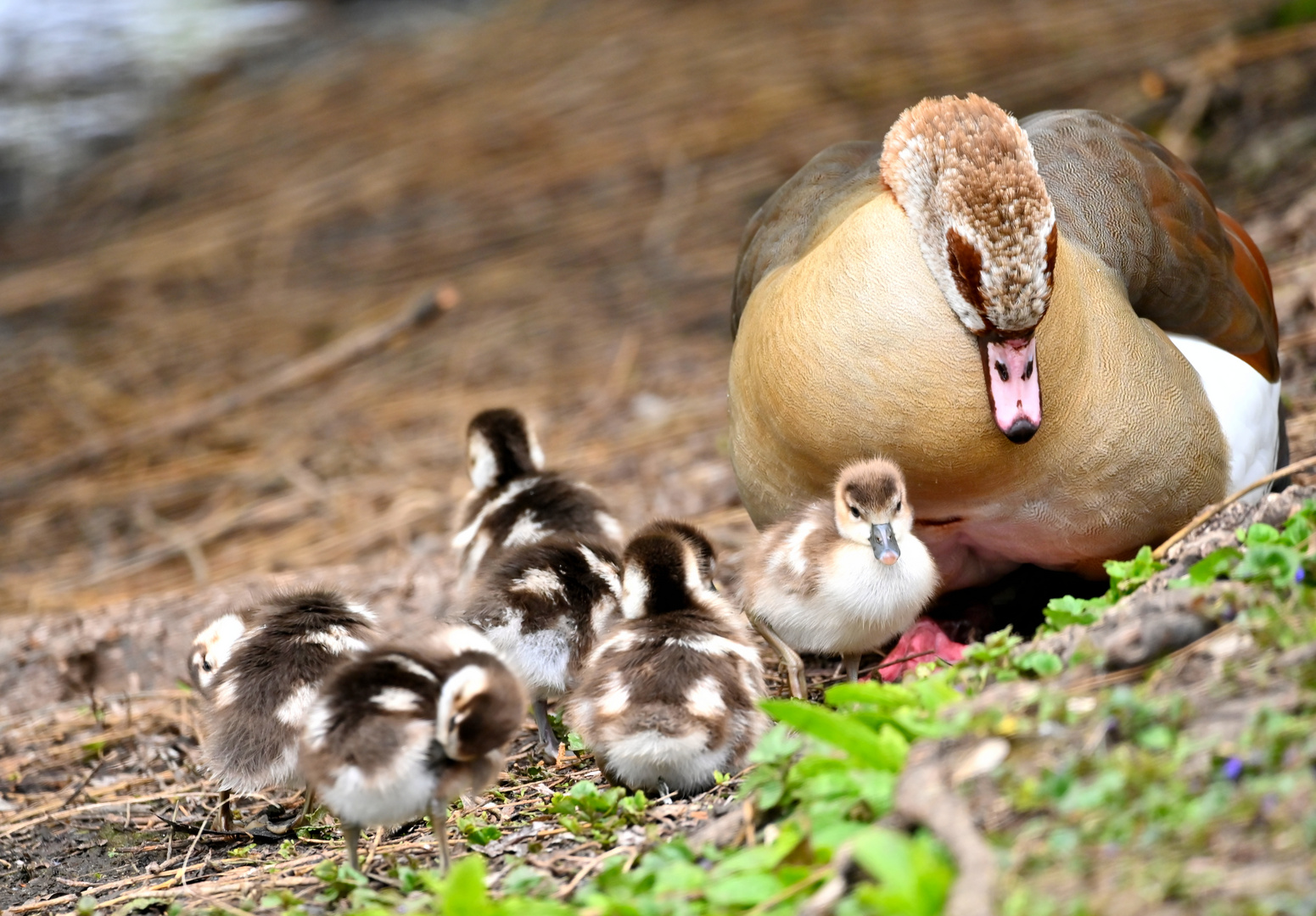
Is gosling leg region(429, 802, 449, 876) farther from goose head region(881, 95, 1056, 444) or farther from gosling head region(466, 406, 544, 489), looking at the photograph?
gosling head region(466, 406, 544, 489)

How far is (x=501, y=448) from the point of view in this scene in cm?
532

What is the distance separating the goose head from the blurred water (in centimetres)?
996

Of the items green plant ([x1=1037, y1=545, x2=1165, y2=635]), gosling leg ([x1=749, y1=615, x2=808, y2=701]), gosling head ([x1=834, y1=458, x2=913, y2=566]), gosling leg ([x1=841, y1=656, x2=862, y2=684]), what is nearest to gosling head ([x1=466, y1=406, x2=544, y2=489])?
gosling leg ([x1=749, y1=615, x2=808, y2=701])

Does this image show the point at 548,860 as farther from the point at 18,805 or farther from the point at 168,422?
the point at 168,422

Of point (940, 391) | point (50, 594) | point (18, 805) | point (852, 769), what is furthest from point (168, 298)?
point (852, 769)

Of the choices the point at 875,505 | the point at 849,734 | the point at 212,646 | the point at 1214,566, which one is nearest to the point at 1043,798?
the point at 849,734

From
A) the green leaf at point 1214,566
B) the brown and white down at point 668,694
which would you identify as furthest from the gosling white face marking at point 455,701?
the green leaf at point 1214,566

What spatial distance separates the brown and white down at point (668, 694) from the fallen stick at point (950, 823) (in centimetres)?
85

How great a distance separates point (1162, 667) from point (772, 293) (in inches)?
70.2

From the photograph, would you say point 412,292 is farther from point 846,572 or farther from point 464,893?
point 464,893

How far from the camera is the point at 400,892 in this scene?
3121mm

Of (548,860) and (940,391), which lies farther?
(940,391)

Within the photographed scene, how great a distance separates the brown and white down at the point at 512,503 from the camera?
192 inches

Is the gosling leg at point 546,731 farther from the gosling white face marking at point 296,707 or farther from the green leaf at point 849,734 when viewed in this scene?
the green leaf at point 849,734
